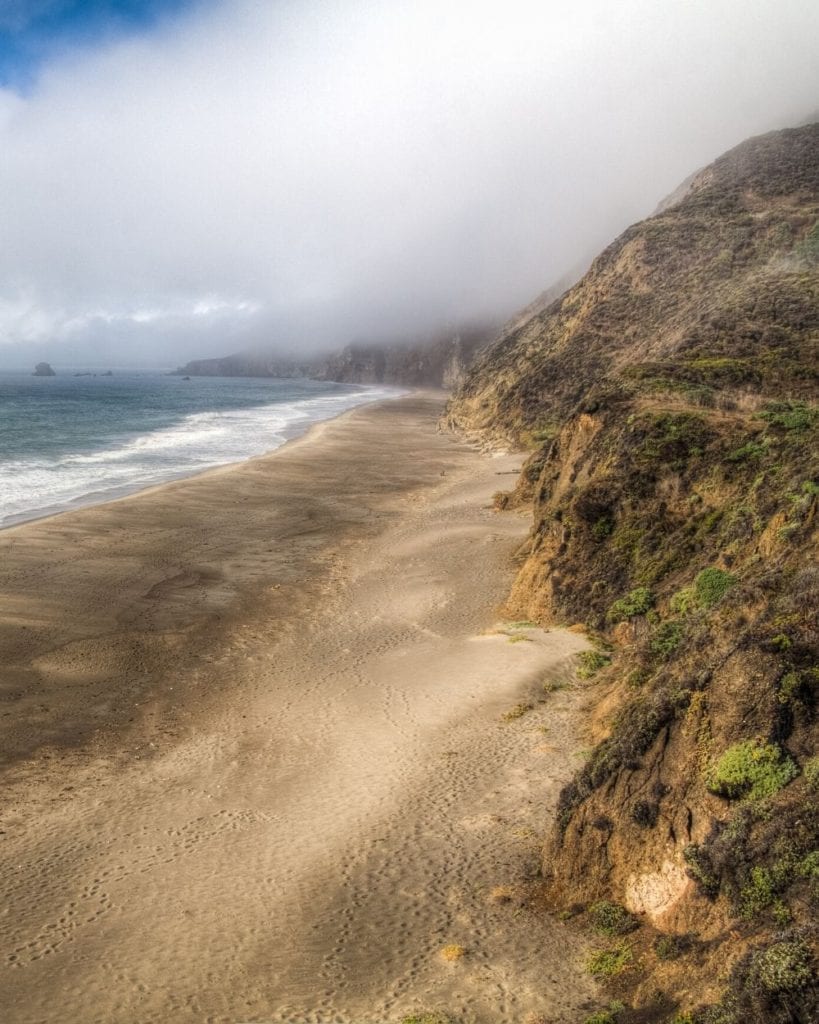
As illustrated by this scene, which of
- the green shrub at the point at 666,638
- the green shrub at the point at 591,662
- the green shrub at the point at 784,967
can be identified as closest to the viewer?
the green shrub at the point at 784,967

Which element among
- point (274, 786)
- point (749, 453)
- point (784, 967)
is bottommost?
point (274, 786)

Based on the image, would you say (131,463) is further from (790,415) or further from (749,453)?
(790,415)

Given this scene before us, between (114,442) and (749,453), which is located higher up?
(749,453)

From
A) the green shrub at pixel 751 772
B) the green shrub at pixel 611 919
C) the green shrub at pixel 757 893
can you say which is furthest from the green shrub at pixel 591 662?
the green shrub at pixel 757 893

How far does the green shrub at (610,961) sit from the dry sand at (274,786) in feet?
0.99

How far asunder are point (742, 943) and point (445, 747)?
786 centimetres

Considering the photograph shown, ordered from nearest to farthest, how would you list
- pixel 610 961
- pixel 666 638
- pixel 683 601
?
pixel 610 961, pixel 666 638, pixel 683 601

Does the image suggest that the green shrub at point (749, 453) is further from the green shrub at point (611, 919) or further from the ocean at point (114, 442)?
the ocean at point (114, 442)

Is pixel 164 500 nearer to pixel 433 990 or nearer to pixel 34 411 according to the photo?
pixel 433 990

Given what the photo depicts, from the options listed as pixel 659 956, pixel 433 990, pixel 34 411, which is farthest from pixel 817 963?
pixel 34 411

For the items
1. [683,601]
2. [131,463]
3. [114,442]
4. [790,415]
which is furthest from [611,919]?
[114,442]

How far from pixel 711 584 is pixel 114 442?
193 ft

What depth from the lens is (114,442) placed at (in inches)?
2512

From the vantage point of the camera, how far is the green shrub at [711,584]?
52.1 ft
